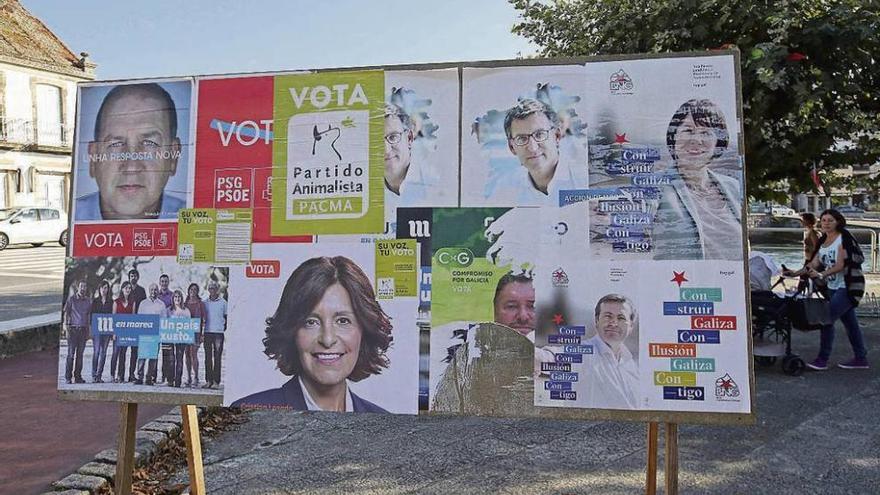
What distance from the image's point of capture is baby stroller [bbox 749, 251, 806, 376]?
6.73 meters

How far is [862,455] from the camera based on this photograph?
14.6 feet

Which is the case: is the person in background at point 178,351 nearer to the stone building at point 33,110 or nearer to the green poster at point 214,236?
the green poster at point 214,236

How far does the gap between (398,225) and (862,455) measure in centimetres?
359

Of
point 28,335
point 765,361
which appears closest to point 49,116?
point 28,335

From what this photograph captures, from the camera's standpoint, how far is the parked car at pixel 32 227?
23453 mm

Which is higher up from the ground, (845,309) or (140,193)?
(140,193)

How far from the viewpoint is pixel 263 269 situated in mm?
3002

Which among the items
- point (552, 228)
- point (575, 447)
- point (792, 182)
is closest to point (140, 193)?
point (552, 228)

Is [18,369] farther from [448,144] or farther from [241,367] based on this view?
[448,144]

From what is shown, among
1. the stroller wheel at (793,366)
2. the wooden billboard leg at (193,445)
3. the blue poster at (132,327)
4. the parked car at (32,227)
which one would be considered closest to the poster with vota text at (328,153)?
the blue poster at (132,327)

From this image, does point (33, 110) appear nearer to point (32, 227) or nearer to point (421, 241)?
point (32, 227)

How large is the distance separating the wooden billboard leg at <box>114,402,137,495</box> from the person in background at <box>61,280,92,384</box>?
0.24 metres

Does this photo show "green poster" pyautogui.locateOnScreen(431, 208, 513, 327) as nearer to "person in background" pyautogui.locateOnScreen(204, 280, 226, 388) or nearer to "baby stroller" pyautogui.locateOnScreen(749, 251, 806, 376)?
"person in background" pyautogui.locateOnScreen(204, 280, 226, 388)

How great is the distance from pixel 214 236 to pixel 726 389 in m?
2.24
